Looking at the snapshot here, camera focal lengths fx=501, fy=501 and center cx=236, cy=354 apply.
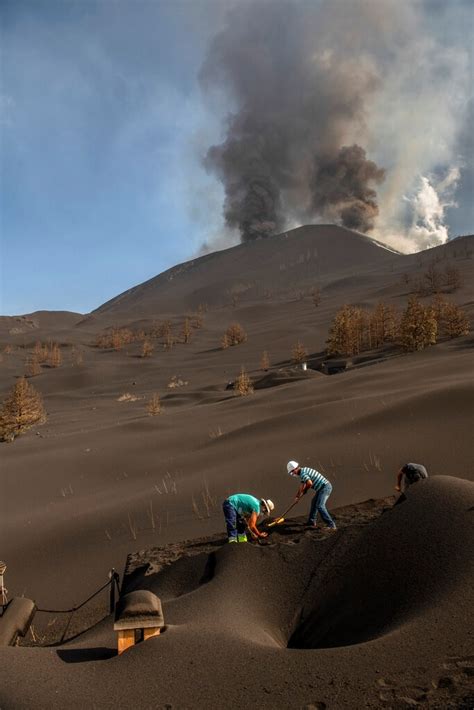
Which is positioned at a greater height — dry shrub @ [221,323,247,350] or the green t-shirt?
dry shrub @ [221,323,247,350]

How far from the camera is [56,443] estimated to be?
18.3 metres

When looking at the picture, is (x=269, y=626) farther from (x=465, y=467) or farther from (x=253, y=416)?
(x=253, y=416)

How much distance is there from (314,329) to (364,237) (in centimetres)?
10818

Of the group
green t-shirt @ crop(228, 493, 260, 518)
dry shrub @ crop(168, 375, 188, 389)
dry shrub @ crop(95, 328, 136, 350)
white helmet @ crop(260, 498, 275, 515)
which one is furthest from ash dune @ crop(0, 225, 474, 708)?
dry shrub @ crop(95, 328, 136, 350)

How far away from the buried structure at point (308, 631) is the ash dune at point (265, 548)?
0.05 ft

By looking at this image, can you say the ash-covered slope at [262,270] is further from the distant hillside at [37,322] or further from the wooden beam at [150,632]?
the wooden beam at [150,632]

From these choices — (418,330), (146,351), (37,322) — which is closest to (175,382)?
(146,351)

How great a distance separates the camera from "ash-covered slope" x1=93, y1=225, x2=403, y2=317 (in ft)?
402

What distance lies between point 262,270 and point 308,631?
455ft

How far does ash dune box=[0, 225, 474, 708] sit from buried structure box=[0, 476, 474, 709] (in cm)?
2

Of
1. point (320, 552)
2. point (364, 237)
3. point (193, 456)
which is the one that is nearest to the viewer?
point (320, 552)

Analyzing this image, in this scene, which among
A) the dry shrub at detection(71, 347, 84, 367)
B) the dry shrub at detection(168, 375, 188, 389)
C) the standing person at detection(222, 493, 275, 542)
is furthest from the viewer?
the dry shrub at detection(71, 347, 84, 367)

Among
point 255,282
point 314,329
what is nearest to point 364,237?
point 255,282

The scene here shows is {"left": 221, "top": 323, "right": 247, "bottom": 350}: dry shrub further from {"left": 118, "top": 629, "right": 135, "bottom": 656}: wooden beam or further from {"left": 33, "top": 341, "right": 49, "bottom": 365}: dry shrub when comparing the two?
{"left": 118, "top": 629, "right": 135, "bottom": 656}: wooden beam
